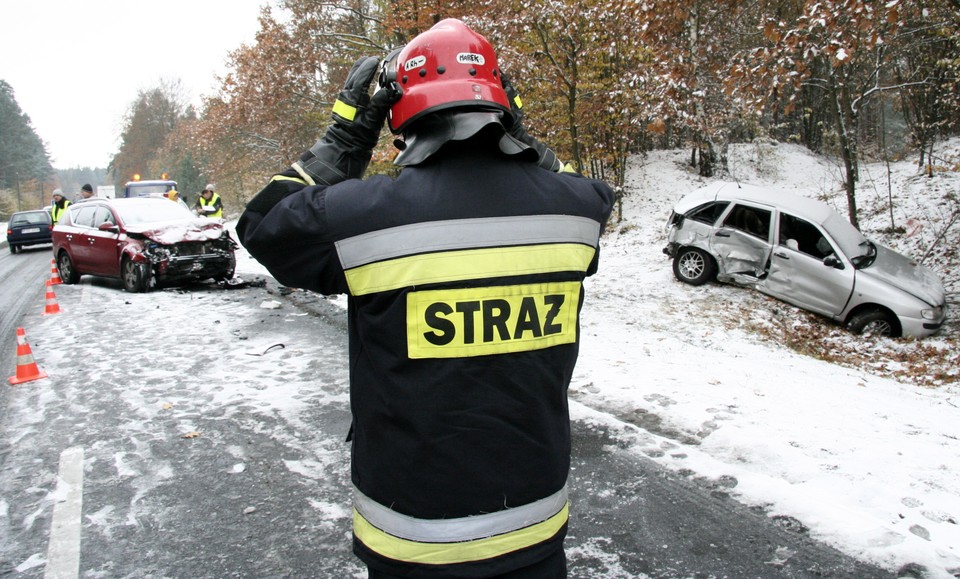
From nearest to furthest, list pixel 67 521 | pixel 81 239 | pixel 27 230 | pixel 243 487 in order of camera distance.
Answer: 1. pixel 67 521
2. pixel 243 487
3. pixel 81 239
4. pixel 27 230

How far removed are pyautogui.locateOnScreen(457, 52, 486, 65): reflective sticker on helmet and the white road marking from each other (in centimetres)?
314

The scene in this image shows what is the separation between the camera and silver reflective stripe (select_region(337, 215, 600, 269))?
1443 millimetres

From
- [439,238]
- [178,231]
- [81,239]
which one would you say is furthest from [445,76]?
[81,239]

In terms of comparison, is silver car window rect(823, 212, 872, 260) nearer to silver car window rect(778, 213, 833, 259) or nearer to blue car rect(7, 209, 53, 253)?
silver car window rect(778, 213, 833, 259)

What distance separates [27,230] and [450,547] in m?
27.2

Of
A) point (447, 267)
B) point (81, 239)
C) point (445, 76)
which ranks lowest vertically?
point (81, 239)

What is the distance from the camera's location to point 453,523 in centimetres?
152

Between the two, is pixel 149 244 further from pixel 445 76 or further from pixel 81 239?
→ pixel 445 76

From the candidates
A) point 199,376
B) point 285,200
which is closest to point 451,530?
point 285,200

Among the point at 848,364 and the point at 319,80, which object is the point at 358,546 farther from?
the point at 319,80

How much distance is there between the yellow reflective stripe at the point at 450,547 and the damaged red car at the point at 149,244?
10.9 m

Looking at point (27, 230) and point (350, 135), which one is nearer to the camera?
point (350, 135)

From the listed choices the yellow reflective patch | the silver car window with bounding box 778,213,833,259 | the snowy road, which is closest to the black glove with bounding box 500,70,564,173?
the yellow reflective patch

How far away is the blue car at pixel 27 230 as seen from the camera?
22.9 metres
